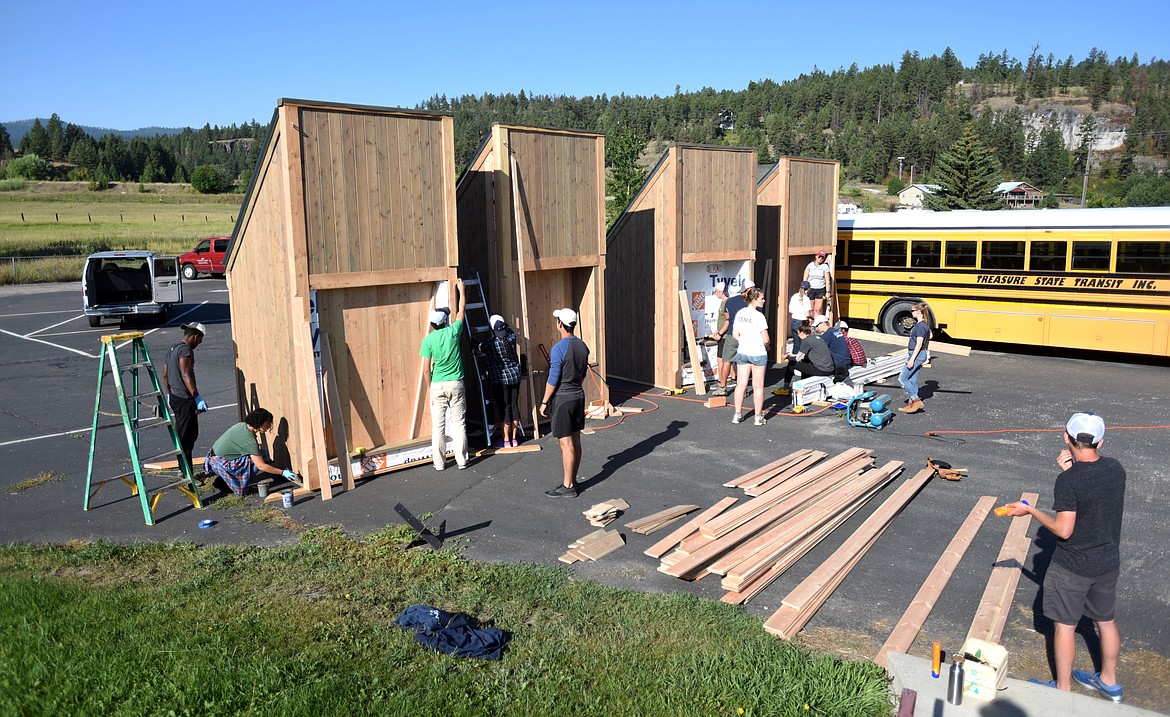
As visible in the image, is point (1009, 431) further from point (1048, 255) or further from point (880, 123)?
point (880, 123)

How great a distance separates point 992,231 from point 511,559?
1524cm

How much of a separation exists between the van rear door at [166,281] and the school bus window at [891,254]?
19219 mm

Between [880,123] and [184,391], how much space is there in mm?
153398

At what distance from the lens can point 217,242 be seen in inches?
1487

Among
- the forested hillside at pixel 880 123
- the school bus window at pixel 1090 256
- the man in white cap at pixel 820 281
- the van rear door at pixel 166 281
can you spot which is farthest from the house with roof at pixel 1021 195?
the van rear door at pixel 166 281

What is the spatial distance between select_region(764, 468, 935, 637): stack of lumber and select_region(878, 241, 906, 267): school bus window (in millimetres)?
11958

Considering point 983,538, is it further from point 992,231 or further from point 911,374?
point 992,231

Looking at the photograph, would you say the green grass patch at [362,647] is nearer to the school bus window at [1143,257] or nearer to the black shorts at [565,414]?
the black shorts at [565,414]

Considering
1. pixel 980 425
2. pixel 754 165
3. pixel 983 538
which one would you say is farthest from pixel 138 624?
pixel 754 165

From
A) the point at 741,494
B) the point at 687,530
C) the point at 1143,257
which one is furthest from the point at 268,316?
the point at 1143,257

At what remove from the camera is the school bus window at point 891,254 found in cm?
1986

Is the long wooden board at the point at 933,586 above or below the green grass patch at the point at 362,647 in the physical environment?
below

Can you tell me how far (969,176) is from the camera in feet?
209

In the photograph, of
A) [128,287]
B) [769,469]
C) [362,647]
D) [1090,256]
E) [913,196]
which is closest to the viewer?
[362,647]
